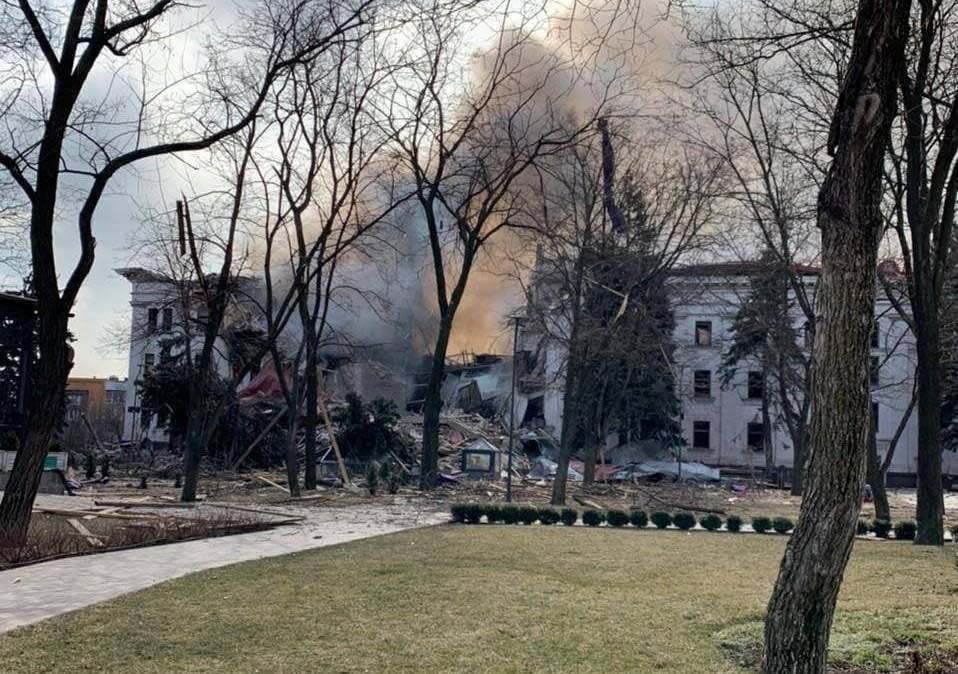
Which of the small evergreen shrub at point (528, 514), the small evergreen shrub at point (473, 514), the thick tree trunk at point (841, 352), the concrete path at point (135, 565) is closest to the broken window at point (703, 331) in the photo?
the small evergreen shrub at point (528, 514)

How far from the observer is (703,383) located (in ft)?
163

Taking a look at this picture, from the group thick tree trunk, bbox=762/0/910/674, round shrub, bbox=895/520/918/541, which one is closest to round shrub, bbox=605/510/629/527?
round shrub, bbox=895/520/918/541

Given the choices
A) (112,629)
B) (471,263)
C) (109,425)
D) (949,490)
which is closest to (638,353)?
(471,263)

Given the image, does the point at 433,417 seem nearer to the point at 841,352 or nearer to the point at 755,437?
the point at 841,352

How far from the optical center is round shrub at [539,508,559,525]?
56.3 feet

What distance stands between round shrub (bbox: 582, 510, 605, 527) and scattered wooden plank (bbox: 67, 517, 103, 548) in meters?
8.86

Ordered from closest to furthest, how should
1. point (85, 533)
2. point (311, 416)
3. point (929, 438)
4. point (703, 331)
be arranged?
point (85, 533), point (929, 438), point (311, 416), point (703, 331)

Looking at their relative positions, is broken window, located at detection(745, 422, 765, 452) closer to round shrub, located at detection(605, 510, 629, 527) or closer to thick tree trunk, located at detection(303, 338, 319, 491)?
thick tree trunk, located at detection(303, 338, 319, 491)

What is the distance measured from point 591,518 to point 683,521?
1.74m

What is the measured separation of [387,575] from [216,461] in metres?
26.6

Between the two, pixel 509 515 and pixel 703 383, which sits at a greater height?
pixel 703 383

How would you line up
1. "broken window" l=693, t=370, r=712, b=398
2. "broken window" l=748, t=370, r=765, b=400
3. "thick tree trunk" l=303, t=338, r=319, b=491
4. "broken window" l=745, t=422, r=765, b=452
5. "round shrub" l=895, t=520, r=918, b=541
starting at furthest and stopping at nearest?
"broken window" l=693, t=370, r=712, b=398 < "broken window" l=745, t=422, r=765, b=452 < "broken window" l=748, t=370, r=765, b=400 < "thick tree trunk" l=303, t=338, r=319, b=491 < "round shrub" l=895, t=520, r=918, b=541

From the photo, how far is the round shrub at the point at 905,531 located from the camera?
16172 mm

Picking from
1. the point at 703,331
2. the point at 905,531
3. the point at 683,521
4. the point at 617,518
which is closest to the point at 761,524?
the point at 683,521
